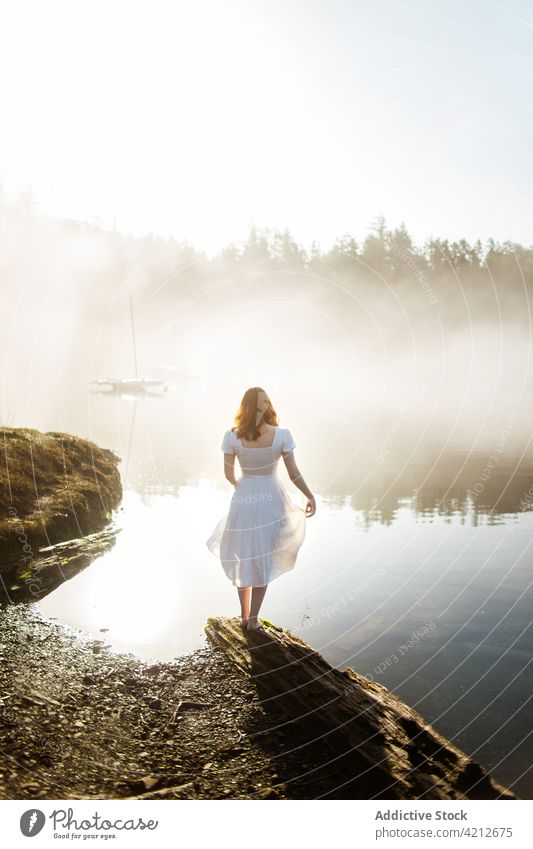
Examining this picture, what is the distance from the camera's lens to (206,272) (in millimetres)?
158875

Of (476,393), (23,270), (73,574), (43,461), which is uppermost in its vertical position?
(23,270)

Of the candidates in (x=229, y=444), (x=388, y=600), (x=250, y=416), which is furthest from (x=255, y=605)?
(x=388, y=600)

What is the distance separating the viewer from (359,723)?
6.95 meters

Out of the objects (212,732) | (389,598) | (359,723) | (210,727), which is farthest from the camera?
(389,598)

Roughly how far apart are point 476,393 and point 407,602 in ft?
275

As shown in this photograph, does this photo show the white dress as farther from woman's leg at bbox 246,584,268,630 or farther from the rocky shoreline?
the rocky shoreline

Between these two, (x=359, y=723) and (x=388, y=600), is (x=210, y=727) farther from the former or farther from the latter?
(x=388, y=600)

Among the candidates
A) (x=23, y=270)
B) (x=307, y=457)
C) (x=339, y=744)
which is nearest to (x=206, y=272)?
(x=23, y=270)

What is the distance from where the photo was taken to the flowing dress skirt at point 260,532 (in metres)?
9.42

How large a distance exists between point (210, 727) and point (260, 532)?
8.99 ft

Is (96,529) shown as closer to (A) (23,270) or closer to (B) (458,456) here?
(B) (458,456)

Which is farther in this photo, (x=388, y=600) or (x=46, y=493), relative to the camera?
(x=46, y=493)
